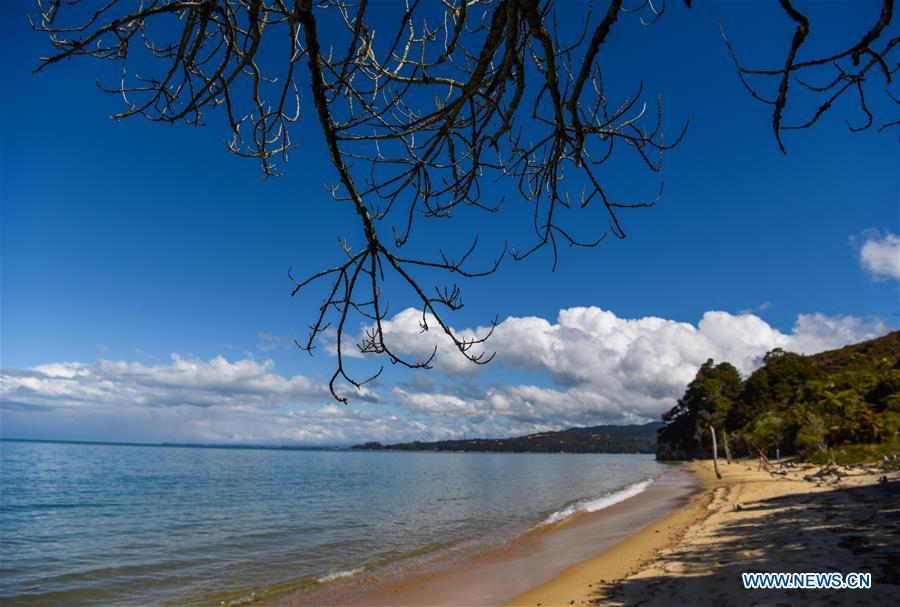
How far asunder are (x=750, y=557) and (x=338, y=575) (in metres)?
8.05

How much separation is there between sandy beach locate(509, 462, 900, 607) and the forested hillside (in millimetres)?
14109

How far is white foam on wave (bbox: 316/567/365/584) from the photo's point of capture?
10.6 metres

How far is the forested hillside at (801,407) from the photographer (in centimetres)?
2639

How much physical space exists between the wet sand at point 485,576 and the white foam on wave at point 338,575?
42 centimetres

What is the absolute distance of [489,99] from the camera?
168 cm

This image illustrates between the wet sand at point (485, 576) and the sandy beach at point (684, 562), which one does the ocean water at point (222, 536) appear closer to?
the wet sand at point (485, 576)

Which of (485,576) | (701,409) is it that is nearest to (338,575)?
(485,576)

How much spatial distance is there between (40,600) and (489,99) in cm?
1325

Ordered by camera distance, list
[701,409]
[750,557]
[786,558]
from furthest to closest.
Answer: [701,409], [750,557], [786,558]

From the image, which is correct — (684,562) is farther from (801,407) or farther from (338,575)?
(801,407)

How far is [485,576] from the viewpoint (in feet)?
34.0

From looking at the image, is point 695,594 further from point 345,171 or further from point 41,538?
point 41,538

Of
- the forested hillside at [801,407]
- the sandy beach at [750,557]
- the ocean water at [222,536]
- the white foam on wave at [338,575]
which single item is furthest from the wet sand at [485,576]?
the forested hillside at [801,407]

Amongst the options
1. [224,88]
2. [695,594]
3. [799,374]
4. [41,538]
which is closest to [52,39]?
[224,88]
